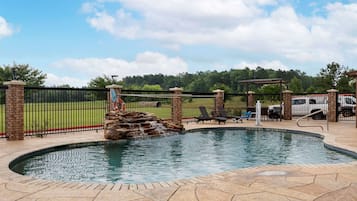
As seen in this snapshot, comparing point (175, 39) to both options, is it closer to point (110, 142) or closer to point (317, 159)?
point (110, 142)

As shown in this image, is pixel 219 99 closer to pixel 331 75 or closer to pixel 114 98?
pixel 114 98

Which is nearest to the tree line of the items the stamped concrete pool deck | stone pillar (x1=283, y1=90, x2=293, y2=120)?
stone pillar (x1=283, y1=90, x2=293, y2=120)

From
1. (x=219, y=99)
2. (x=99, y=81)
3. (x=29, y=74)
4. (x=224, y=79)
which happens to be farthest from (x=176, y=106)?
(x=29, y=74)

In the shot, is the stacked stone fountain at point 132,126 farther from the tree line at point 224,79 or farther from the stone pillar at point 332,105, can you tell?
the tree line at point 224,79

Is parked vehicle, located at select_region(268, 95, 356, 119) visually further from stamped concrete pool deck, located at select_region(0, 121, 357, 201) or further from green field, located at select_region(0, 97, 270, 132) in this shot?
stamped concrete pool deck, located at select_region(0, 121, 357, 201)

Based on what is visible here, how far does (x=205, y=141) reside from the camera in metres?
10.8

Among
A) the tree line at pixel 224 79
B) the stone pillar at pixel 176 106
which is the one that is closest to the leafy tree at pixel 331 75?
the tree line at pixel 224 79

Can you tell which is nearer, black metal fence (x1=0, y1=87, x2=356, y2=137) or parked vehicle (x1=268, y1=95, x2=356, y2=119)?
black metal fence (x1=0, y1=87, x2=356, y2=137)

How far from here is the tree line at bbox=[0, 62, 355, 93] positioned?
34.3m

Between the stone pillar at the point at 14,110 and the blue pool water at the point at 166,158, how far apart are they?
1932 mm

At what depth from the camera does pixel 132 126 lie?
1102 cm

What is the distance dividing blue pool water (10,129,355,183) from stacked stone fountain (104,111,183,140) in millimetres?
361

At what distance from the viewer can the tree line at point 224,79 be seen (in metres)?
34.3

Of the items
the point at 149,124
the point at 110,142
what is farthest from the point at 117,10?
the point at 110,142
